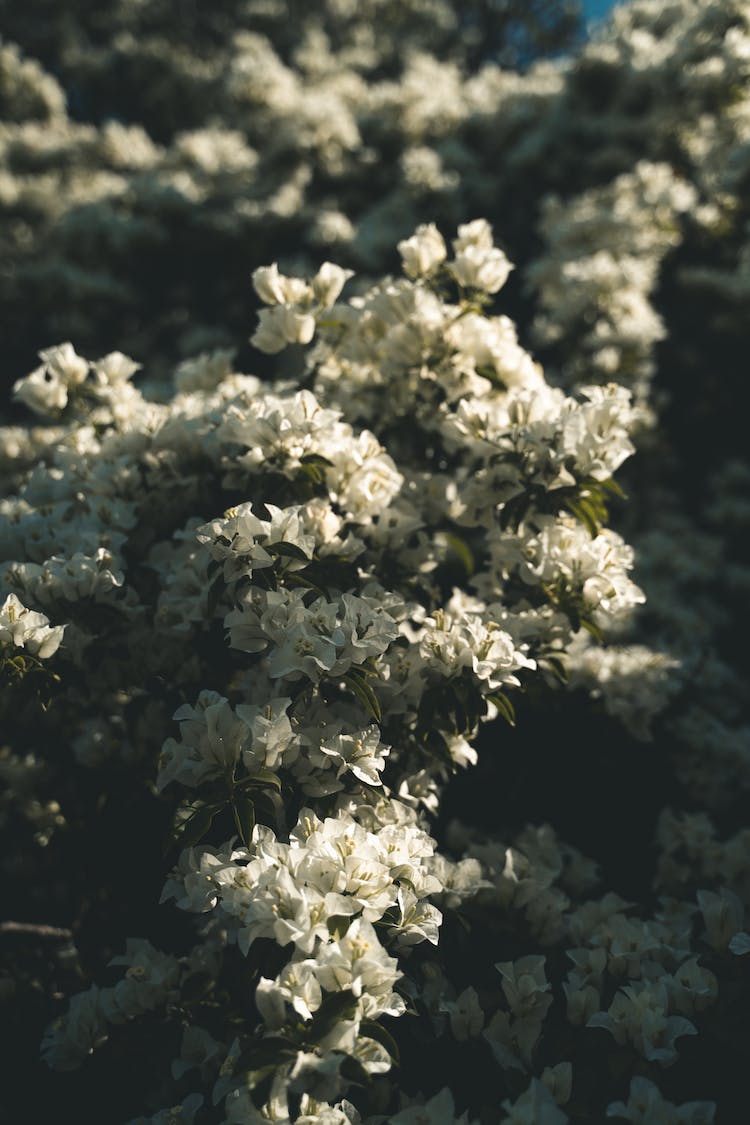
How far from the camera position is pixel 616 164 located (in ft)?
25.0

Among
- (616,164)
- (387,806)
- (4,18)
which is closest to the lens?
(387,806)

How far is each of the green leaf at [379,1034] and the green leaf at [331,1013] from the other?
3.5 inches

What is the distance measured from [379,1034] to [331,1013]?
184 mm

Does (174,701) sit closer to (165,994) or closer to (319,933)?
(165,994)

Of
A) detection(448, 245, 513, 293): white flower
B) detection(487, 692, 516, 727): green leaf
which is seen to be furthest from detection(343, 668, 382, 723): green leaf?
detection(448, 245, 513, 293): white flower

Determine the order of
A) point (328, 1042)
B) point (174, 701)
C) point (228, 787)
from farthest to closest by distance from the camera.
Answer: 1. point (174, 701)
2. point (228, 787)
3. point (328, 1042)

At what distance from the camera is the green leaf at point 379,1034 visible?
5.88 feet

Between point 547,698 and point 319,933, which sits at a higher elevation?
point 547,698

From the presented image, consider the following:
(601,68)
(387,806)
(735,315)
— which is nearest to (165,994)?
(387,806)

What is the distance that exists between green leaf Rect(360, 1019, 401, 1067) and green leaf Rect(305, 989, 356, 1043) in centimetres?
9

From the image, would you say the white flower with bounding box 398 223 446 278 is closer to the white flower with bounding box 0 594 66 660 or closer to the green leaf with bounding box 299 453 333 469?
the green leaf with bounding box 299 453 333 469

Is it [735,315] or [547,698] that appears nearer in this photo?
[547,698]

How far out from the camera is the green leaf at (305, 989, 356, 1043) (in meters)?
1.71

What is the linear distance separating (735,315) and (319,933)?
647 centimetres
